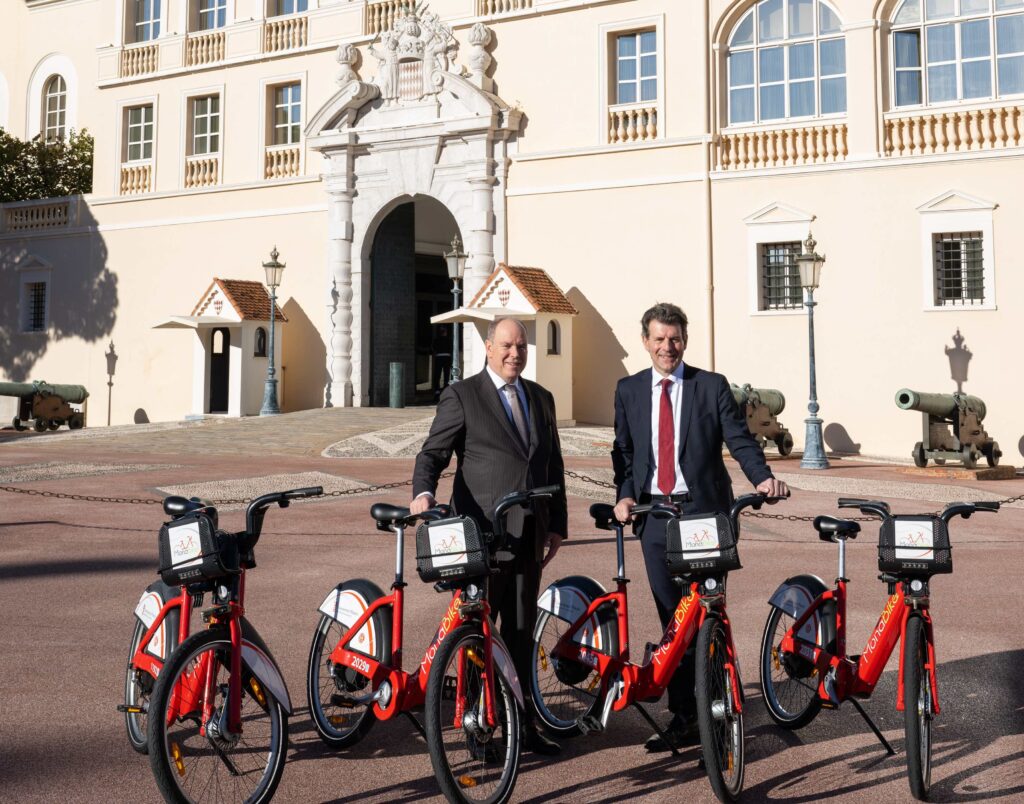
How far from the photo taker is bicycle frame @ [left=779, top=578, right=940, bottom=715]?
4715mm

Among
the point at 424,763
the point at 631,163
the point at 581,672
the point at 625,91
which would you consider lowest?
the point at 424,763

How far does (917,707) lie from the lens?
446cm

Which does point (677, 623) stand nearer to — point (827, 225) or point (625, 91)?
point (827, 225)

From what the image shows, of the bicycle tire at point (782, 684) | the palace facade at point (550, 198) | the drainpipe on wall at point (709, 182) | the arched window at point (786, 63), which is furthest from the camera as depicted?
the drainpipe on wall at point (709, 182)

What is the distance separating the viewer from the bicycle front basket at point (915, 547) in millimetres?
4688

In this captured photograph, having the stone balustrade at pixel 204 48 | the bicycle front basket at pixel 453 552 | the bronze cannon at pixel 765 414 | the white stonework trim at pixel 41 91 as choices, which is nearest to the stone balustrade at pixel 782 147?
the bronze cannon at pixel 765 414

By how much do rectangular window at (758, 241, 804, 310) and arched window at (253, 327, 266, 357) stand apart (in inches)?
432

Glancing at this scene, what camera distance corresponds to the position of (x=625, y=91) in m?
25.1

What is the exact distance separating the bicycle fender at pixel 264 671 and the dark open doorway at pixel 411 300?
23458 mm

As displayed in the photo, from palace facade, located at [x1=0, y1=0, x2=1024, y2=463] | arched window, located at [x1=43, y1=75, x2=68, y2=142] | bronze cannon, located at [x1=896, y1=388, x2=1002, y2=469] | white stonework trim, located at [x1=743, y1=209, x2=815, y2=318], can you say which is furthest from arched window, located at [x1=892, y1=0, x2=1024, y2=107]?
arched window, located at [x1=43, y1=75, x2=68, y2=142]

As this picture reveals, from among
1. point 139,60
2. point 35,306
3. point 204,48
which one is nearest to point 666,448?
point 204,48

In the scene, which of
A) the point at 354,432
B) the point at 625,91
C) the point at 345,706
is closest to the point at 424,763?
the point at 345,706

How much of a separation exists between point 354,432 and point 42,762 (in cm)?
1798

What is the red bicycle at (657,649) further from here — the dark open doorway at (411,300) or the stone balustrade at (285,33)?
the stone balustrade at (285,33)
